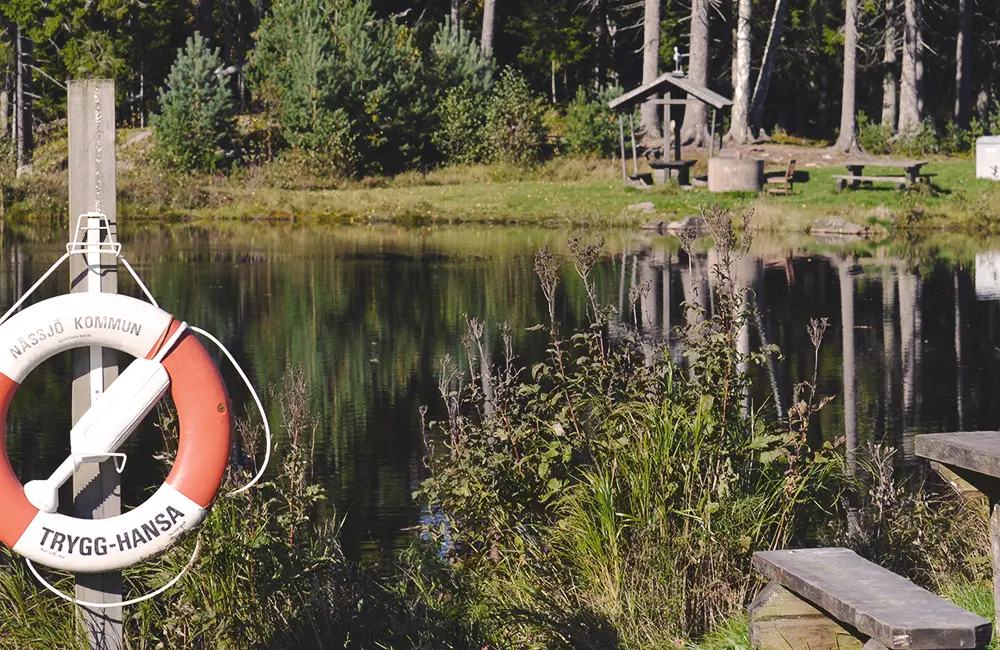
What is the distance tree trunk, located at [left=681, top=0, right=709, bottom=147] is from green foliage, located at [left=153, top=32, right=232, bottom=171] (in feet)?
39.0

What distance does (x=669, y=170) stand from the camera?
3262 cm

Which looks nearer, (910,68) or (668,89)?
(668,89)

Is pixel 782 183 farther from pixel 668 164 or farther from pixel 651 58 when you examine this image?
pixel 651 58

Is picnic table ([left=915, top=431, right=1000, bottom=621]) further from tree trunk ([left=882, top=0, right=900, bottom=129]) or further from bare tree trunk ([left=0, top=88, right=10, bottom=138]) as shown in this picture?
bare tree trunk ([left=0, top=88, right=10, bottom=138])

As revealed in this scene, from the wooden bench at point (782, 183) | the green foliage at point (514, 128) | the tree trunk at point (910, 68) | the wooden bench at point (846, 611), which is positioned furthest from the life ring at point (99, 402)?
the tree trunk at point (910, 68)

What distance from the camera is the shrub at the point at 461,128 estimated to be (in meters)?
38.2

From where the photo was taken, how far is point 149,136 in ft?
135

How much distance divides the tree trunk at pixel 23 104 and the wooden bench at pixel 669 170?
1765cm

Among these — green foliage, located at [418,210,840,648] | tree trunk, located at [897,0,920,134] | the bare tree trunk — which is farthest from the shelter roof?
green foliage, located at [418,210,840,648]

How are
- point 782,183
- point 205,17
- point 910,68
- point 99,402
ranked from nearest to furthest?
point 99,402, point 782,183, point 910,68, point 205,17

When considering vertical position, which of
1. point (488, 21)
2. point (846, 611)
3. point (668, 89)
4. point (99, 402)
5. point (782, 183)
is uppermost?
point (488, 21)

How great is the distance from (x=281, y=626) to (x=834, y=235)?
23.3m

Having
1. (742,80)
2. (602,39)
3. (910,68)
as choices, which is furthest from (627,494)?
(602,39)

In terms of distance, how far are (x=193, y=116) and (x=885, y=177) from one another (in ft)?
56.3
